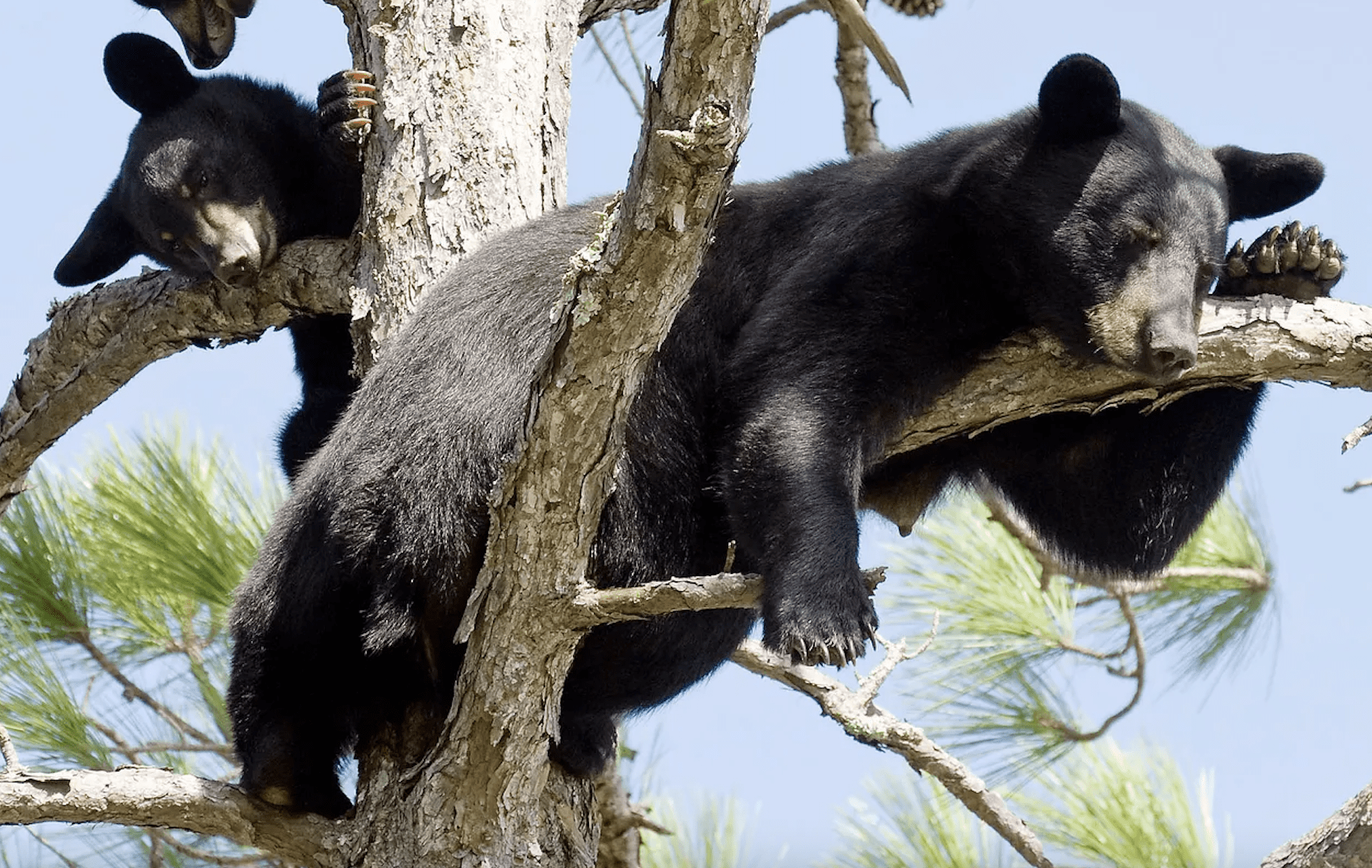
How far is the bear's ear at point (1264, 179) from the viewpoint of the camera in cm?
424

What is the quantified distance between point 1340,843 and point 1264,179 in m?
2.14

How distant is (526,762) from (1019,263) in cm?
190

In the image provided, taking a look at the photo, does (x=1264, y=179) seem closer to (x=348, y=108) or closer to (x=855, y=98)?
(x=855, y=98)

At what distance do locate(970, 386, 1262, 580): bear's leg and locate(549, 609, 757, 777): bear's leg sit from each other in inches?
37.6

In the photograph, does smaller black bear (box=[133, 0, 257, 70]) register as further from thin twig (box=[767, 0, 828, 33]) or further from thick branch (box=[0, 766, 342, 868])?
thick branch (box=[0, 766, 342, 868])

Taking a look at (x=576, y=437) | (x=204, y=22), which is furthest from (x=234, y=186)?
(x=576, y=437)

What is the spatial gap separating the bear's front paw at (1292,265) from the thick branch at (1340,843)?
1.31 metres

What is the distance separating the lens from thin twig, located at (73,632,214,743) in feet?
18.5

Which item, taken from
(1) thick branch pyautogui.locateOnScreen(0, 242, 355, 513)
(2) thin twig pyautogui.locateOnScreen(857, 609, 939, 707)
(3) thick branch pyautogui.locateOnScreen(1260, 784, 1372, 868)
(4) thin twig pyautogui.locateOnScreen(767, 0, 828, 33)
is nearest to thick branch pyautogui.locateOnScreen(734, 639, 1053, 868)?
(2) thin twig pyautogui.locateOnScreen(857, 609, 939, 707)

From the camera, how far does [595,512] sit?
302cm

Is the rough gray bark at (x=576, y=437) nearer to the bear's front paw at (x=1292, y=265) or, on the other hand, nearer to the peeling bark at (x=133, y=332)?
the peeling bark at (x=133, y=332)

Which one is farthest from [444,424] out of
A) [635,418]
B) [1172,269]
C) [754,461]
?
[1172,269]

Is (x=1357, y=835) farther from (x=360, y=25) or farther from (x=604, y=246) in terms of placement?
(x=360, y=25)

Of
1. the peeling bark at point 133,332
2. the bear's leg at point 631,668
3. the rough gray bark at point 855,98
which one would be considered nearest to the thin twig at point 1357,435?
the peeling bark at point 133,332
